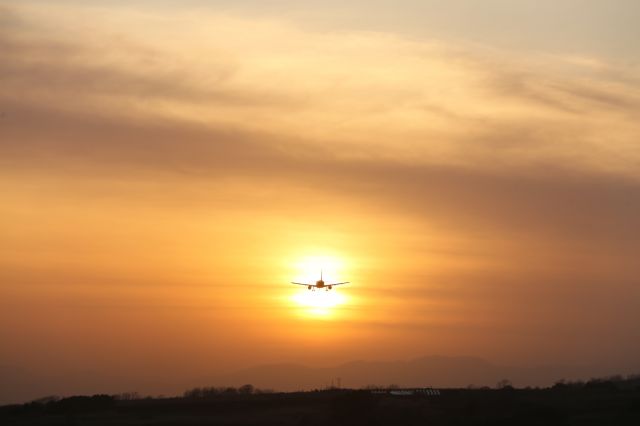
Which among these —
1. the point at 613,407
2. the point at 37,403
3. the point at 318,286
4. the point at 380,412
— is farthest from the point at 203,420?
the point at 318,286

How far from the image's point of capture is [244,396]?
128875 millimetres

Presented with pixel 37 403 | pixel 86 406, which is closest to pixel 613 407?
pixel 86 406

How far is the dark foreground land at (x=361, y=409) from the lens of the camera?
99.8m

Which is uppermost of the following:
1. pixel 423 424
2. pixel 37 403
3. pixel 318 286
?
pixel 318 286

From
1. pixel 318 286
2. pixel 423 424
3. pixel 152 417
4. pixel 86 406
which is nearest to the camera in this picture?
pixel 423 424

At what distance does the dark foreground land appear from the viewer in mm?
99812

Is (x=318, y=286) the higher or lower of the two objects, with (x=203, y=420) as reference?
higher

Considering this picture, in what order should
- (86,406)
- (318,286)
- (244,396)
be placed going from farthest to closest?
1. (318,286)
2. (244,396)
3. (86,406)

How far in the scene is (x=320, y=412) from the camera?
10594 centimetres

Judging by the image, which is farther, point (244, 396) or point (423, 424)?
point (244, 396)

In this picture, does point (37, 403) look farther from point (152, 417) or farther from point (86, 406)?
point (152, 417)

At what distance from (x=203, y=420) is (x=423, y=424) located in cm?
2142

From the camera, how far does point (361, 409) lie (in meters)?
101

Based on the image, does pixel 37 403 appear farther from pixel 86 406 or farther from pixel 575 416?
pixel 575 416
